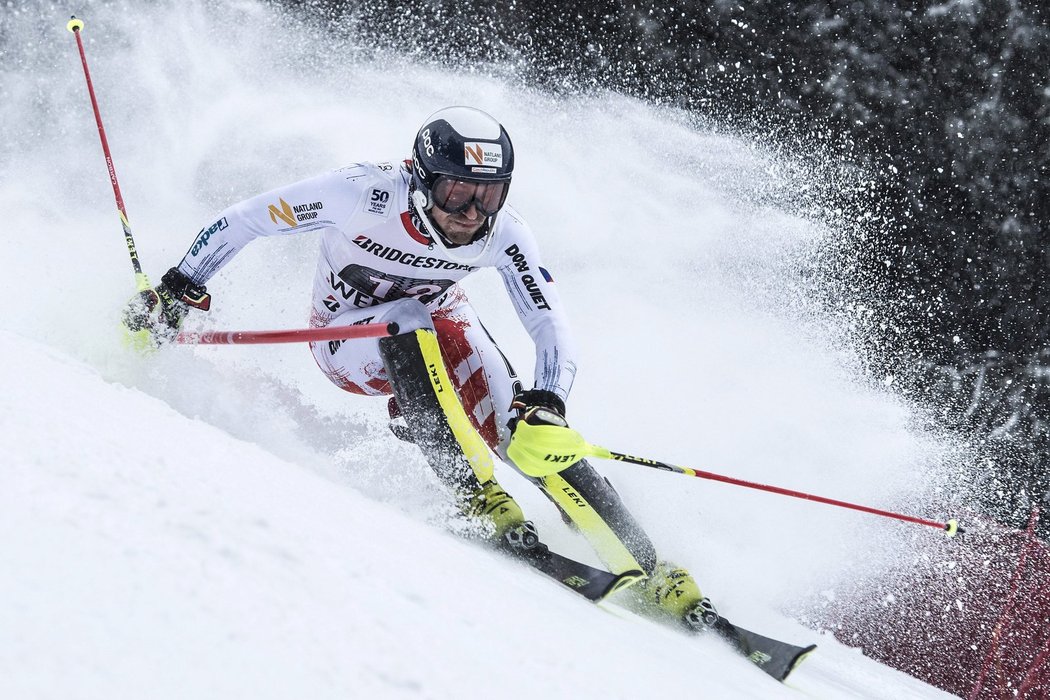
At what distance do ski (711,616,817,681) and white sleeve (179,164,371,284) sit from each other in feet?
5.92

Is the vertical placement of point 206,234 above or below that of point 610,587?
above

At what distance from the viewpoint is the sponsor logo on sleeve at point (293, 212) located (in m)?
2.88

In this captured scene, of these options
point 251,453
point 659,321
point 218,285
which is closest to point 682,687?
point 251,453

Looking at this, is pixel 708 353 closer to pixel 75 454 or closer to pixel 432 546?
pixel 432 546

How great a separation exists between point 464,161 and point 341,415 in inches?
66.7

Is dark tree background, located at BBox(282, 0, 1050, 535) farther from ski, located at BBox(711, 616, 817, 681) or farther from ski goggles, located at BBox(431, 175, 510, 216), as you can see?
ski, located at BBox(711, 616, 817, 681)

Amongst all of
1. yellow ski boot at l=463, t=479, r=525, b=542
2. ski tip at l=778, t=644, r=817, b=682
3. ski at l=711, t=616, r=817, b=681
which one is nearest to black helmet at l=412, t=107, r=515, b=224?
yellow ski boot at l=463, t=479, r=525, b=542

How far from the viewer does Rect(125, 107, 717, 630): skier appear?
8.86 feet

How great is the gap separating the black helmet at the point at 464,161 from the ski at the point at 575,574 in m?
1.06

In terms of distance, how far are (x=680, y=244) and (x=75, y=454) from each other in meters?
5.45

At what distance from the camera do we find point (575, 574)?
2.54m

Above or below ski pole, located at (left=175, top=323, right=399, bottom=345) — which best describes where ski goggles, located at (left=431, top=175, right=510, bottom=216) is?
above

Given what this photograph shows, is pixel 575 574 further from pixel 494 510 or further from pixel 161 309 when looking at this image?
pixel 161 309

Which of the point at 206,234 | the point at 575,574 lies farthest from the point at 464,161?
the point at 575,574
